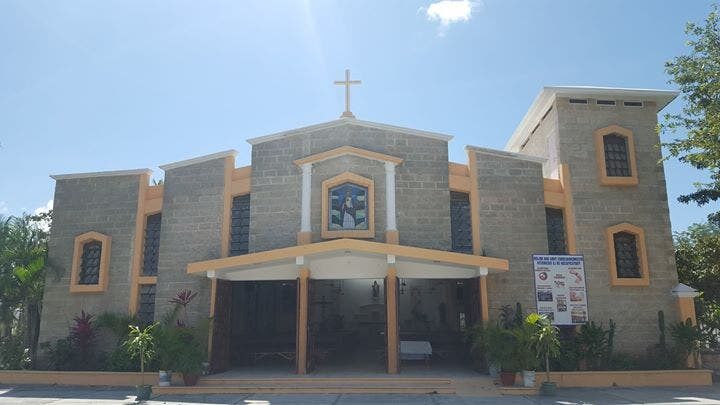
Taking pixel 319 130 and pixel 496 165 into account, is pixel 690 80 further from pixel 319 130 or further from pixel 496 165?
pixel 319 130

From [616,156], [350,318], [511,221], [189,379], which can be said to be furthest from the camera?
[350,318]

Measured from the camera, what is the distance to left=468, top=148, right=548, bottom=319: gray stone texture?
1441cm

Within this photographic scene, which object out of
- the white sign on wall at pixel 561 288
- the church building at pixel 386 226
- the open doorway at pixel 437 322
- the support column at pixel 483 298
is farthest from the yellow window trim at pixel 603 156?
the open doorway at pixel 437 322

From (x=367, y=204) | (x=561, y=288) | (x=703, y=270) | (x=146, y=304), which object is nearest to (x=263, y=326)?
(x=146, y=304)

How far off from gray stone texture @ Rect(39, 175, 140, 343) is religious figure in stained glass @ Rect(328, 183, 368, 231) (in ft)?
20.0

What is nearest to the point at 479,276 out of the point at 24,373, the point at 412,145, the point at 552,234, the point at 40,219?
the point at 552,234

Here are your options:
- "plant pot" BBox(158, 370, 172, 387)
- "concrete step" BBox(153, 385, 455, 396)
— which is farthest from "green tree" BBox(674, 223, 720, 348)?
"plant pot" BBox(158, 370, 172, 387)

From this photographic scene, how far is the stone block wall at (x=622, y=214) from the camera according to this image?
1442 cm

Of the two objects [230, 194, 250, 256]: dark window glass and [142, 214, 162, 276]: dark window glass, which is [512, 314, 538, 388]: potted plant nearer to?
[230, 194, 250, 256]: dark window glass

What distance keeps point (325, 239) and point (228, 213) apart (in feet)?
9.98

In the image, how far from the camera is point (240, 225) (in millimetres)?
15609

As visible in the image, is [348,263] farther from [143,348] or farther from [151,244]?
[151,244]

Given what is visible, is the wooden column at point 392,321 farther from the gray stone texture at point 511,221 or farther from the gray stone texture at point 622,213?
the gray stone texture at point 622,213

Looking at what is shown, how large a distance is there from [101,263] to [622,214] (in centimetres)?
1488
